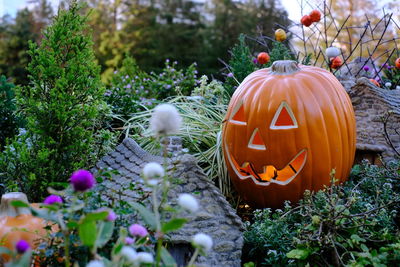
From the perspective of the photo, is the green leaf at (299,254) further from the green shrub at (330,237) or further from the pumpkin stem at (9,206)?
the pumpkin stem at (9,206)

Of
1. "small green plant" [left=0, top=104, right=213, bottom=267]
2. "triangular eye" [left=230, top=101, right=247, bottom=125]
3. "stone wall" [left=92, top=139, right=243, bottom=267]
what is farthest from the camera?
"triangular eye" [left=230, top=101, right=247, bottom=125]

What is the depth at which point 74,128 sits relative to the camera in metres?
2.88

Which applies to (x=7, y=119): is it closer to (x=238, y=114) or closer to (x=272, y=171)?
(x=238, y=114)

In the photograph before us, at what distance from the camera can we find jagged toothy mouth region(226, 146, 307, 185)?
299 cm

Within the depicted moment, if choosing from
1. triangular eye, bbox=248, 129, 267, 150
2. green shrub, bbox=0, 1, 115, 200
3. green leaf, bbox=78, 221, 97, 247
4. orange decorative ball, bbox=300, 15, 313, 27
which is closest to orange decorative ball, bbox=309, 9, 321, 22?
orange decorative ball, bbox=300, 15, 313, 27

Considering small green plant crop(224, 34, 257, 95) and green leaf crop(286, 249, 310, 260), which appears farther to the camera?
small green plant crop(224, 34, 257, 95)

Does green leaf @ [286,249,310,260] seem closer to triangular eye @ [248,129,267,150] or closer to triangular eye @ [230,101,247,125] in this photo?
triangular eye @ [248,129,267,150]

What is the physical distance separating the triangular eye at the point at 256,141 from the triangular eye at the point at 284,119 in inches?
5.5

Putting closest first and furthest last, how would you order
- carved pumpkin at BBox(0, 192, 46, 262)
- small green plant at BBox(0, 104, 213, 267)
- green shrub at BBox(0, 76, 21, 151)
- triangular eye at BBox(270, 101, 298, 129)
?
1. small green plant at BBox(0, 104, 213, 267)
2. carved pumpkin at BBox(0, 192, 46, 262)
3. triangular eye at BBox(270, 101, 298, 129)
4. green shrub at BBox(0, 76, 21, 151)

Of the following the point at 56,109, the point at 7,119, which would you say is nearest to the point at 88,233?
the point at 56,109

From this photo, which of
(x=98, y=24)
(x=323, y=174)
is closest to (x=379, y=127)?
(x=323, y=174)

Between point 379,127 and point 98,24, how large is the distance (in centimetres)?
1307

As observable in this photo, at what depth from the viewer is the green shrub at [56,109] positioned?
2777mm

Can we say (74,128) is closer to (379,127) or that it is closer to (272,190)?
(272,190)
